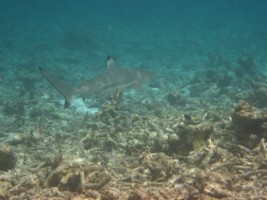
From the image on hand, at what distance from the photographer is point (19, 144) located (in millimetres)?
9281

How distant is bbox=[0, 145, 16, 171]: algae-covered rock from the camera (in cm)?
647

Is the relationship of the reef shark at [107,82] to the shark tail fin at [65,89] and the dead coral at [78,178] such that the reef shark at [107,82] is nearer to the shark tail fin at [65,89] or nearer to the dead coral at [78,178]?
the shark tail fin at [65,89]

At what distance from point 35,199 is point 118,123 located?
5.90m

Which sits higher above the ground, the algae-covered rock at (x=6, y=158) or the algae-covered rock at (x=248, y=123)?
the algae-covered rock at (x=248, y=123)

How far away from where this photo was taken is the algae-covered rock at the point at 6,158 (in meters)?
6.47

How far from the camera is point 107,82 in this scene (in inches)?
516

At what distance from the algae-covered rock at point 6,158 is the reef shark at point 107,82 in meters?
4.15

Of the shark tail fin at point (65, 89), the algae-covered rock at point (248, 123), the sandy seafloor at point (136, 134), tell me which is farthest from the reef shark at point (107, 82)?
the algae-covered rock at point (248, 123)

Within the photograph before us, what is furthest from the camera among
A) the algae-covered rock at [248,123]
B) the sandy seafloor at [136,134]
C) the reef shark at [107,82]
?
the reef shark at [107,82]

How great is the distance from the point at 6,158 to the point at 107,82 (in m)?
6.88

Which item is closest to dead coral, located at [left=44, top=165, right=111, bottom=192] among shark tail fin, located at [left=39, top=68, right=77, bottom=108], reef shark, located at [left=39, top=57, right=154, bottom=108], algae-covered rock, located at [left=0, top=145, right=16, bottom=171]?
algae-covered rock, located at [left=0, top=145, right=16, bottom=171]

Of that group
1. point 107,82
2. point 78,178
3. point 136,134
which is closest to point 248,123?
point 78,178

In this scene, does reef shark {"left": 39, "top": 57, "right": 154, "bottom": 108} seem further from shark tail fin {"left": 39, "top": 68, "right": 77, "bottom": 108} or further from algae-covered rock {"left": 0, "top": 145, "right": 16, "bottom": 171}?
algae-covered rock {"left": 0, "top": 145, "right": 16, "bottom": 171}

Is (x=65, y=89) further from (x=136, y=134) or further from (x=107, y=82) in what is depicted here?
(x=136, y=134)
